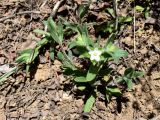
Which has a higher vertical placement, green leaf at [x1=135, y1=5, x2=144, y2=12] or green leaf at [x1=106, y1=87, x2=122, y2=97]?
green leaf at [x1=135, y1=5, x2=144, y2=12]

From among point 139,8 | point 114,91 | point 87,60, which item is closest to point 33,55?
point 87,60

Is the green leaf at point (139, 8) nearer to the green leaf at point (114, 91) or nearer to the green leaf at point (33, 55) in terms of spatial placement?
the green leaf at point (114, 91)

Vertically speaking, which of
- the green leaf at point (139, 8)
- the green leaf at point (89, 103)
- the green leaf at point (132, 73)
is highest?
the green leaf at point (139, 8)

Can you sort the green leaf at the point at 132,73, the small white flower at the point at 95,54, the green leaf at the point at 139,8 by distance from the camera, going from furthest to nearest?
the green leaf at the point at 139,8, the green leaf at the point at 132,73, the small white flower at the point at 95,54

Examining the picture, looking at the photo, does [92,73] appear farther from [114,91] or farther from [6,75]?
[6,75]

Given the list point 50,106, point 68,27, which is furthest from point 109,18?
point 50,106

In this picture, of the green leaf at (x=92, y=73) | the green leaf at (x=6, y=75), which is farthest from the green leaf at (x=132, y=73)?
the green leaf at (x=6, y=75)

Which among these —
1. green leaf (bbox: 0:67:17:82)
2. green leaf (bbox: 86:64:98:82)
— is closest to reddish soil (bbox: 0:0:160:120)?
green leaf (bbox: 0:67:17:82)

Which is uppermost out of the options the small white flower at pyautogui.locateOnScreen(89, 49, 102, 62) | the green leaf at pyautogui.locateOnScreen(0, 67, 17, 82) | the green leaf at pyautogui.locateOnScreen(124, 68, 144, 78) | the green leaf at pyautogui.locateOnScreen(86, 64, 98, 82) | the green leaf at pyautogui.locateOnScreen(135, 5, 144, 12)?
the green leaf at pyautogui.locateOnScreen(135, 5, 144, 12)

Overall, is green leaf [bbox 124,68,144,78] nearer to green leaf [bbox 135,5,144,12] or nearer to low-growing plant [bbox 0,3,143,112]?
low-growing plant [bbox 0,3,143,112]
